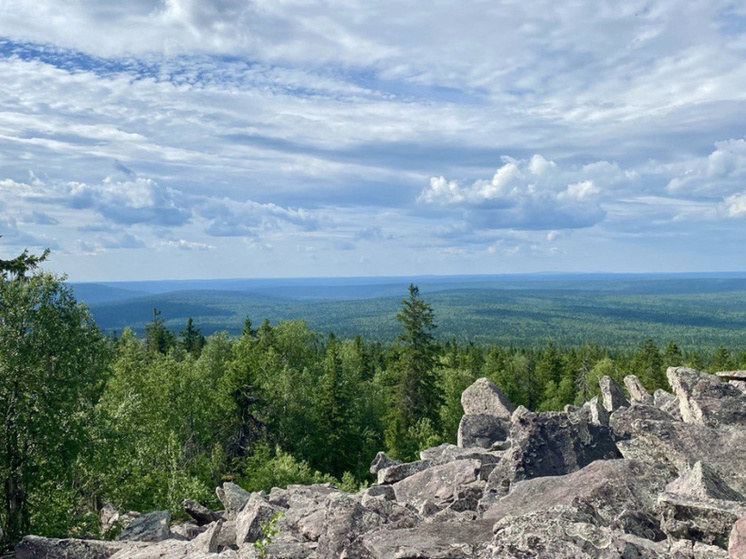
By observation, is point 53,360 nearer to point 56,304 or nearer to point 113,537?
point 56,304

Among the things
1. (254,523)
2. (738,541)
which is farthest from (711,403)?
(254,523)

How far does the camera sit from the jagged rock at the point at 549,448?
22.0 metres

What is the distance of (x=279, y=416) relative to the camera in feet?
222

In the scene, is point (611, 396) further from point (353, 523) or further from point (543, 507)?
point (353, 523)

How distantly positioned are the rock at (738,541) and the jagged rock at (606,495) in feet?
10.4

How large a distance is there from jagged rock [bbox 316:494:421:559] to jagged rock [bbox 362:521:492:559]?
1.88 ft

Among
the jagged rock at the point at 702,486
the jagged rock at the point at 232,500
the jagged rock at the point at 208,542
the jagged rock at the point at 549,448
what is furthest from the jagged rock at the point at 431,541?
the jagged rock at the point at 232,500

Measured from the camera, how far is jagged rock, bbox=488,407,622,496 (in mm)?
21953

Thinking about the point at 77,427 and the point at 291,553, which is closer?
the point at 291,553

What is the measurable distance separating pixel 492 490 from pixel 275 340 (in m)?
71.6

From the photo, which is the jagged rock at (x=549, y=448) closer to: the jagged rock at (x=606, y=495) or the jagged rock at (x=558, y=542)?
the jagged rock at (x=606, y=495)

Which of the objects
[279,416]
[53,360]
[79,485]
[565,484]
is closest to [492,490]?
[565,484]

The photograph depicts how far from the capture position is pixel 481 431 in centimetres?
3778

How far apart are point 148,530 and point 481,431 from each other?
21.6 m
